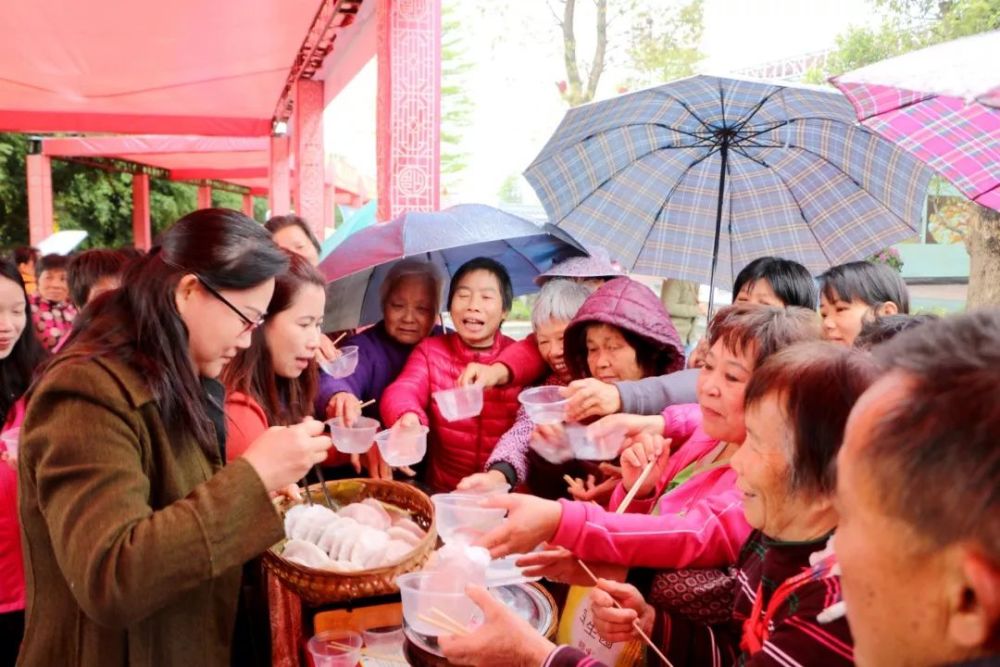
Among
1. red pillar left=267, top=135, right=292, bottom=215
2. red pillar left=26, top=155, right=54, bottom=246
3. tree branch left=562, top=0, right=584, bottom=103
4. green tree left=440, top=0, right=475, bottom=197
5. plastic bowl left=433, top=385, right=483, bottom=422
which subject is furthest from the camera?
green tree left=440, top=0, right=475, bottom=197

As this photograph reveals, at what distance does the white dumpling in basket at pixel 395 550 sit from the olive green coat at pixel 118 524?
18.7 inches

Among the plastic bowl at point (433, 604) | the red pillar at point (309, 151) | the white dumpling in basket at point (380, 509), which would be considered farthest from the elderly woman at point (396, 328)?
the red pillar at point (309, 151)

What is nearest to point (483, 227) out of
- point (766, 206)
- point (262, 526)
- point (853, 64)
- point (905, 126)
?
point (766, 206)

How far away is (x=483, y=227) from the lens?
10.1 feet

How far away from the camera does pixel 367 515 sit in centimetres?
219

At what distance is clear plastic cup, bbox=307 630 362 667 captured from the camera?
1.81 metres

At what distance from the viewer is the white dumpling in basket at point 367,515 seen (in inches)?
85.4

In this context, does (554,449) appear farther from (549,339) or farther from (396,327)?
(396,327)

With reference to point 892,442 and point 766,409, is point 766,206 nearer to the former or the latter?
point 766,409

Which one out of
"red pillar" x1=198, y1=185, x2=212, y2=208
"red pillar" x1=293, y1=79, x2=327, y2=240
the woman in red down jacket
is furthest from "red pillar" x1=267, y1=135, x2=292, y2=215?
"red pillar" x1=198, y1=185, x2=212, y2=208

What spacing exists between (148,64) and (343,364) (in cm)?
655

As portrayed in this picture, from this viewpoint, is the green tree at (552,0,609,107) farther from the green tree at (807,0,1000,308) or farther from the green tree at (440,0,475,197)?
the green tree at (440,0,475,197)

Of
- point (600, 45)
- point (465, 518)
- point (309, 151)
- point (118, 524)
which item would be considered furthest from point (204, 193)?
point (118, 524)

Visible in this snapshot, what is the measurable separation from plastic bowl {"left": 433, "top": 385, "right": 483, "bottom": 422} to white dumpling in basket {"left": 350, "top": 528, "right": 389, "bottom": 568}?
0.72 meters
